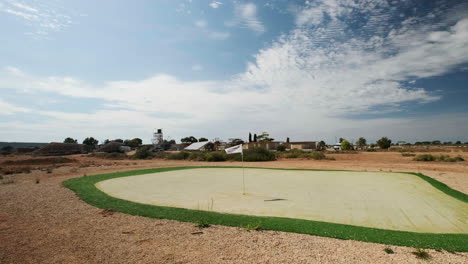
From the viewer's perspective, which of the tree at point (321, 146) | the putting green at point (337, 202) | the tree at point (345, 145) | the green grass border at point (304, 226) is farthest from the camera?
the tree at point (321, 146)

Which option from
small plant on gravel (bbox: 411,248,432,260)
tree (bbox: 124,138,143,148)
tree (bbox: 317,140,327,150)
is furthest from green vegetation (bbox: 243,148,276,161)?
tree (bbox: 124,138,143,148)

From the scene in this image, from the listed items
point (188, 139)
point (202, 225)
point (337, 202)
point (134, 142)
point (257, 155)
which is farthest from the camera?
point (188, 139)

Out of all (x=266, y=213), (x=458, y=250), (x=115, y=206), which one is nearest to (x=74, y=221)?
(x=115, y=206)

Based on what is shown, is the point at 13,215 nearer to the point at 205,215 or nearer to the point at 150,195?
the point at 150,195

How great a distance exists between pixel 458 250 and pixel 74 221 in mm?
8186

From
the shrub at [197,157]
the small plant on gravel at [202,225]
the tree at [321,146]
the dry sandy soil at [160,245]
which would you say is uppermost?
the tree at [321,146]

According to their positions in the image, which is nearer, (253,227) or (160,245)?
(160,245)

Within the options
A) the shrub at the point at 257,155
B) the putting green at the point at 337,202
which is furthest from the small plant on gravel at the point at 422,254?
the shrub at the point at 257,155

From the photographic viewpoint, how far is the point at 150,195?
9.09m

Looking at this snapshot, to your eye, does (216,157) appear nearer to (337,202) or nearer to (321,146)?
(337,202)

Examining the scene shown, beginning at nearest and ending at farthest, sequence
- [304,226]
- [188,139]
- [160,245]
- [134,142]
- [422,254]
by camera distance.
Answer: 1. [422,254]
2. [160,245]
3. [304,226]
4. [134,142]
5. [188,139]

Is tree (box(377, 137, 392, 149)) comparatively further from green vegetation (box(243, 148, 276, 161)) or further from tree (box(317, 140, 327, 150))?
green vegetation (box(243, 148, 276, 161))

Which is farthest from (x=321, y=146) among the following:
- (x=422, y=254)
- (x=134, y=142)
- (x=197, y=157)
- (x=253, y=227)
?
(x=422, y=254)

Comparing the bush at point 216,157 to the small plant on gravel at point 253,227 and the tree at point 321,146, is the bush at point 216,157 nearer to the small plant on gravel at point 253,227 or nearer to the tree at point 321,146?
the small plant on gravel at point 253,227
